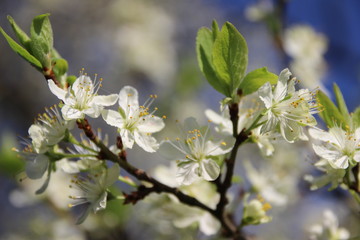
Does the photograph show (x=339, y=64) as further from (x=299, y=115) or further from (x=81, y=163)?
(x=81, y=163)

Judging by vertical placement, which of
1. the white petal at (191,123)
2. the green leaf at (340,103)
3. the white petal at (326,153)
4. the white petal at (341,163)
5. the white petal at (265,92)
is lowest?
the white petal at (191,123)

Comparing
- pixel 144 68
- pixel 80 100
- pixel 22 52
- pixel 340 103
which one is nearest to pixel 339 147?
pixel 340 103

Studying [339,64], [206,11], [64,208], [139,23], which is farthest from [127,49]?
[64,208]

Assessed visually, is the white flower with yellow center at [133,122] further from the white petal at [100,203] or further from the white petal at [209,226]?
the white petal at [209,226]

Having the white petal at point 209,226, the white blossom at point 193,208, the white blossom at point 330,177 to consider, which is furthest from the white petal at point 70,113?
the white blossom at point 330,177

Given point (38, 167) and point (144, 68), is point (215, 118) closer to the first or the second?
point (38, 167)

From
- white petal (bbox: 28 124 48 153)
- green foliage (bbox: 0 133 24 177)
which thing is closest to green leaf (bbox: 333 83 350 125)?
white petal (bbox: 28 124 48 153)

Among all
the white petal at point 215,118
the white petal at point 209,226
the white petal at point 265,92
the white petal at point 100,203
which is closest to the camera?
the white petal at point 265,92
